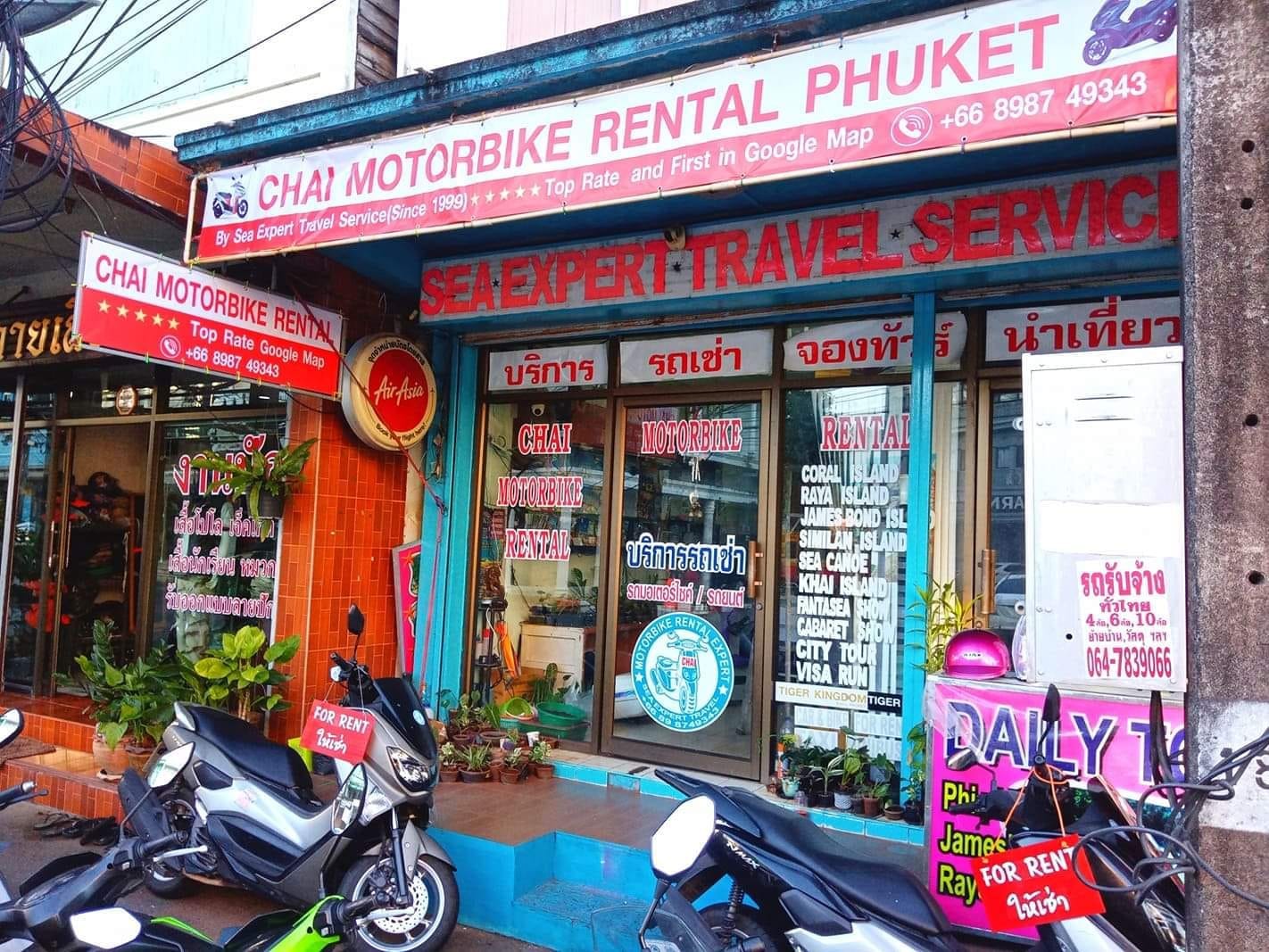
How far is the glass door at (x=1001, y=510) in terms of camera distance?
17.5 ft

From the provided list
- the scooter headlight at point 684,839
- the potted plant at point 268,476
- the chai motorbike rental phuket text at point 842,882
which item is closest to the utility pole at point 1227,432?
the chai motorbike rental phuket text at point 842,882

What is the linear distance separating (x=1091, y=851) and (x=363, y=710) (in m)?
3.01

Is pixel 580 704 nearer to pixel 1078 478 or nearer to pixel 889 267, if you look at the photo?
pixel 889 267

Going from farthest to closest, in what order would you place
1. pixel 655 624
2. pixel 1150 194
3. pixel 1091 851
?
pixel 655 624 < pixel 1150 194 < pixel 1091 851

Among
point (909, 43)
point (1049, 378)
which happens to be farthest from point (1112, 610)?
point (909, 43)

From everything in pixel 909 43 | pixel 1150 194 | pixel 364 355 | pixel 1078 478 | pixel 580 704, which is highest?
pixel 909 43

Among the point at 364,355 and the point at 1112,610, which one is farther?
the point at 364,355

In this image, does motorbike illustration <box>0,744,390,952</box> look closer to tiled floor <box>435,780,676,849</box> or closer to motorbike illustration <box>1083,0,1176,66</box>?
tiled floor <box>435,780,676,849</box>

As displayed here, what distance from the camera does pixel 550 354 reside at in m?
6.93

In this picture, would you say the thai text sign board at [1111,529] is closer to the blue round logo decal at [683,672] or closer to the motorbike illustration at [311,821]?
the motorbike illustration at [311,821]

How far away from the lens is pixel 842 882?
2879mm

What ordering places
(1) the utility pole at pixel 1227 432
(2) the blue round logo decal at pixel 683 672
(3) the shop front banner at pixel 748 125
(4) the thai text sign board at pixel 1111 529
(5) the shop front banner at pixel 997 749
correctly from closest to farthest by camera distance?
(1) the utility pole at pixel 1227 432
(4) the thai text sign board at pixel 1111 529
(3) the shop front banner at pixel 748 125
(5) the shop front banner at pixel 997 749
(2) the blue round logo decal at pixel 683 672

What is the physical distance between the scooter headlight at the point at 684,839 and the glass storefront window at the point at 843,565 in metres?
3.04

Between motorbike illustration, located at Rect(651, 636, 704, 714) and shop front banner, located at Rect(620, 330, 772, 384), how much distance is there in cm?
178
